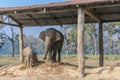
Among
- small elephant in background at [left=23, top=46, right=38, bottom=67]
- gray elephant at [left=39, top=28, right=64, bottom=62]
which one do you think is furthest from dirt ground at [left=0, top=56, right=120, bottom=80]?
gray elephant at [left=39, top=28, right=64, bottom=62]

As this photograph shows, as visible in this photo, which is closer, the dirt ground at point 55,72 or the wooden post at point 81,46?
the dirt ground at point 55,72

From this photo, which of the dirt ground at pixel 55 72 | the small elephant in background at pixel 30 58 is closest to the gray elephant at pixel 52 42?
the small elephant in background at pixel 30 58

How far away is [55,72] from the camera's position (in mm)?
14383

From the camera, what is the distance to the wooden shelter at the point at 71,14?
43.0 feet

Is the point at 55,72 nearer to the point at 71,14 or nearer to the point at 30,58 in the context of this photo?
the point at 30,58

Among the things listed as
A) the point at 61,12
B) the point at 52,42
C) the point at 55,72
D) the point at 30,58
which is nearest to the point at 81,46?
the point at 55,72

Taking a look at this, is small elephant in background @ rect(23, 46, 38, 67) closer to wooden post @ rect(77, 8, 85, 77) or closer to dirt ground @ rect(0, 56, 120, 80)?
dirt ground @ rect(0, 56, 120, 80)

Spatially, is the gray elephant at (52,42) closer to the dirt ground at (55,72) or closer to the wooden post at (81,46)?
the dirt ground at (55,72)

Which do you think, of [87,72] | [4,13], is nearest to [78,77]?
[87,72]

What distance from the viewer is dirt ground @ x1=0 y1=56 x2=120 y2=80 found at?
13.2 m

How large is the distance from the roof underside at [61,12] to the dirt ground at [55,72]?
2753mm

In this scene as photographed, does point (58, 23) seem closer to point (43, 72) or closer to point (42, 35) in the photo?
point (42, 35)

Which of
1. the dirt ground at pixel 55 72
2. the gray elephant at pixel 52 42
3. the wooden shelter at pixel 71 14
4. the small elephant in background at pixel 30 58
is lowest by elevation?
the dirt ground at pixel 55 72

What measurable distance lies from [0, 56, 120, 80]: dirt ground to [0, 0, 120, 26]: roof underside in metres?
2.75
